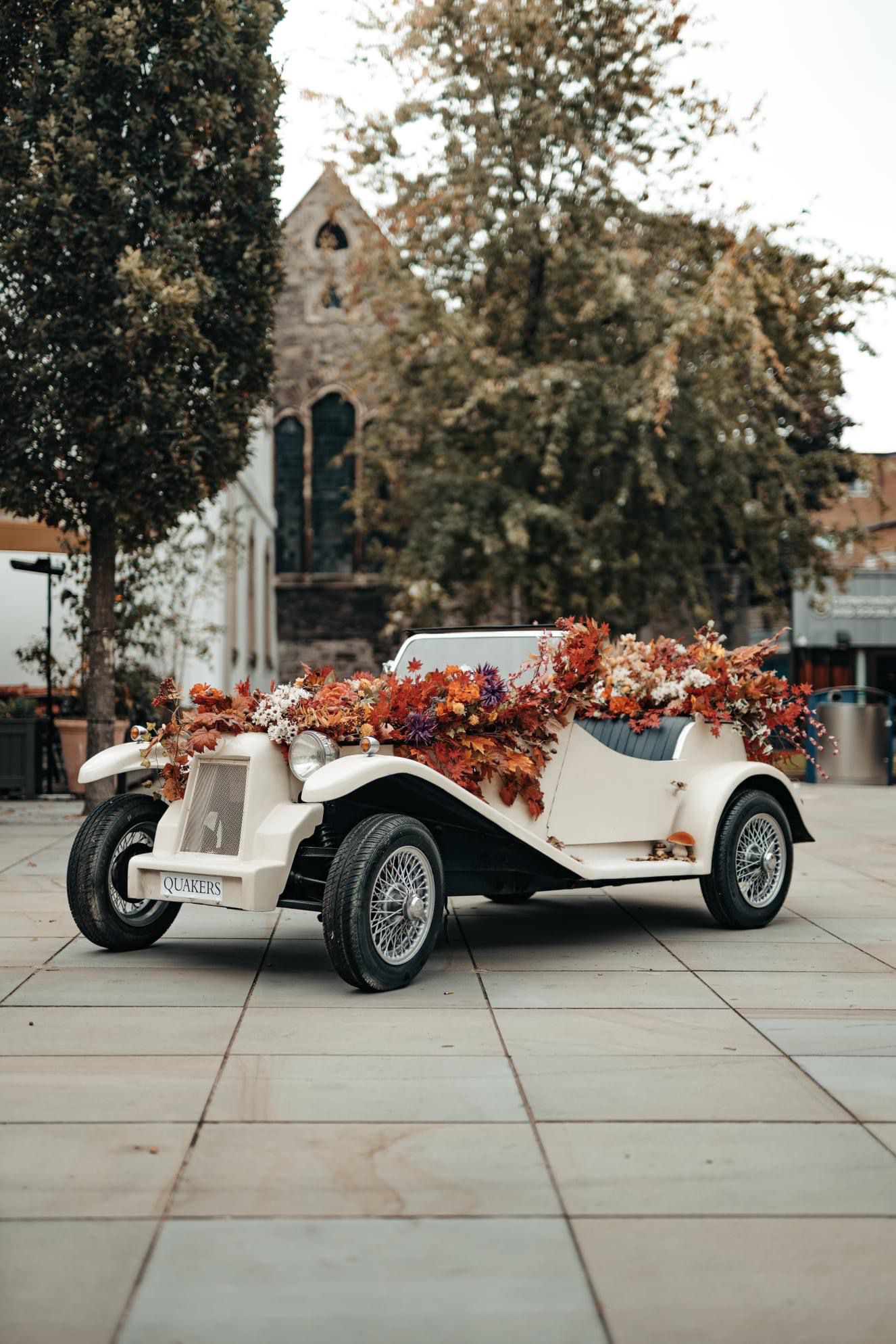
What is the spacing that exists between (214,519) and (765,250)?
9.21m

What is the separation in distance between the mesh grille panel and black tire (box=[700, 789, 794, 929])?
271 cm

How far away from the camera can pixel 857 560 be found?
2850 centimetres

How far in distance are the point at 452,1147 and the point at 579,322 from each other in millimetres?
20719

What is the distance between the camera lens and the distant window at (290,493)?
135 ft

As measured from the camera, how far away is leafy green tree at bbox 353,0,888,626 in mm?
22922

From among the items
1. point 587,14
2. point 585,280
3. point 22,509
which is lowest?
point 22,509

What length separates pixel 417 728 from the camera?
7250 mm

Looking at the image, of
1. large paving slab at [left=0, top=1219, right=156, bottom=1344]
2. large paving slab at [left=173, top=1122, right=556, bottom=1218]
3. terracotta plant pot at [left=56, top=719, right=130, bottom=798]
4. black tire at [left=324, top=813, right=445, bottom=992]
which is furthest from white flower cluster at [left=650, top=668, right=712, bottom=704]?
terracotta plant pot at [left=56, top=719, right=130, bottom=798]

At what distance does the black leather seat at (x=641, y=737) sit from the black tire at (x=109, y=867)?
91.6 inches

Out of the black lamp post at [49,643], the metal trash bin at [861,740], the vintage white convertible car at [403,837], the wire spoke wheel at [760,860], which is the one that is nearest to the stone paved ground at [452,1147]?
the vintage white convertible car at [403,837]

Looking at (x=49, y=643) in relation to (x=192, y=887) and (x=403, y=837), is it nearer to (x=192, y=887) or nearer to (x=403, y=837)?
(x=192, y=887)

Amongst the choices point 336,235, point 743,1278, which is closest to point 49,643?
point 743,1278

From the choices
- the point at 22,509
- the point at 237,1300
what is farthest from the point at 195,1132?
the point at 22,509

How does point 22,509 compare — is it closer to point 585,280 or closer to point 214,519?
point 214,519
